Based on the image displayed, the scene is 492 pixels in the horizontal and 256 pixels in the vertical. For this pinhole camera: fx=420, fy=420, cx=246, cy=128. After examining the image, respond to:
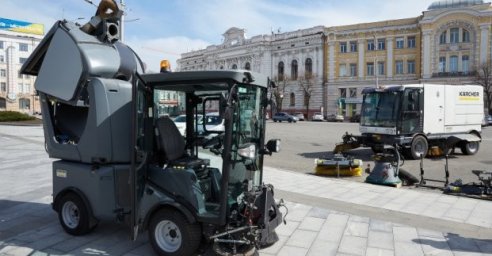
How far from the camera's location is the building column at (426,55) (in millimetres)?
54325

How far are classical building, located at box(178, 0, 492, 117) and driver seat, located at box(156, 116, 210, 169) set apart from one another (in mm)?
39470

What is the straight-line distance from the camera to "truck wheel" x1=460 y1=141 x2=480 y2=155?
1733 centimetres

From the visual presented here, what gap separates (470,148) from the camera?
57.4 feet

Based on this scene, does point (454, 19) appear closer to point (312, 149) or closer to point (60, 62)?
point (312, 149)

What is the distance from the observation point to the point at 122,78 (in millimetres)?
6105

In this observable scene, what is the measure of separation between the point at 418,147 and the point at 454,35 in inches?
1733

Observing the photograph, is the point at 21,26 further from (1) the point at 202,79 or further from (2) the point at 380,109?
(1) the point at 202,79

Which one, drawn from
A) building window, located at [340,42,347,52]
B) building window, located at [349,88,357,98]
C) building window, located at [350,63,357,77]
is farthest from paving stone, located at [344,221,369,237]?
building window, located at [340,42,347,52]

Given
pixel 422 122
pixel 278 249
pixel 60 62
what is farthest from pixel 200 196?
pixel 422 122

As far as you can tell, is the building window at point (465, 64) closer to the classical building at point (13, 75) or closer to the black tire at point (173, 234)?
the black tire at point (173, 234)

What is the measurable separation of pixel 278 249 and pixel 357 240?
1189 mm

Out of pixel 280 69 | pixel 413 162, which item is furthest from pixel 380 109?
pixel 280 69

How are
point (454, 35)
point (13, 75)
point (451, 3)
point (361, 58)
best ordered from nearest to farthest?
point (454, 35) < point (451, 3) < point (361, 58) < point (13, 75)

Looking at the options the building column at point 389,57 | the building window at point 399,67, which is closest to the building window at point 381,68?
the building column at point 389,57
